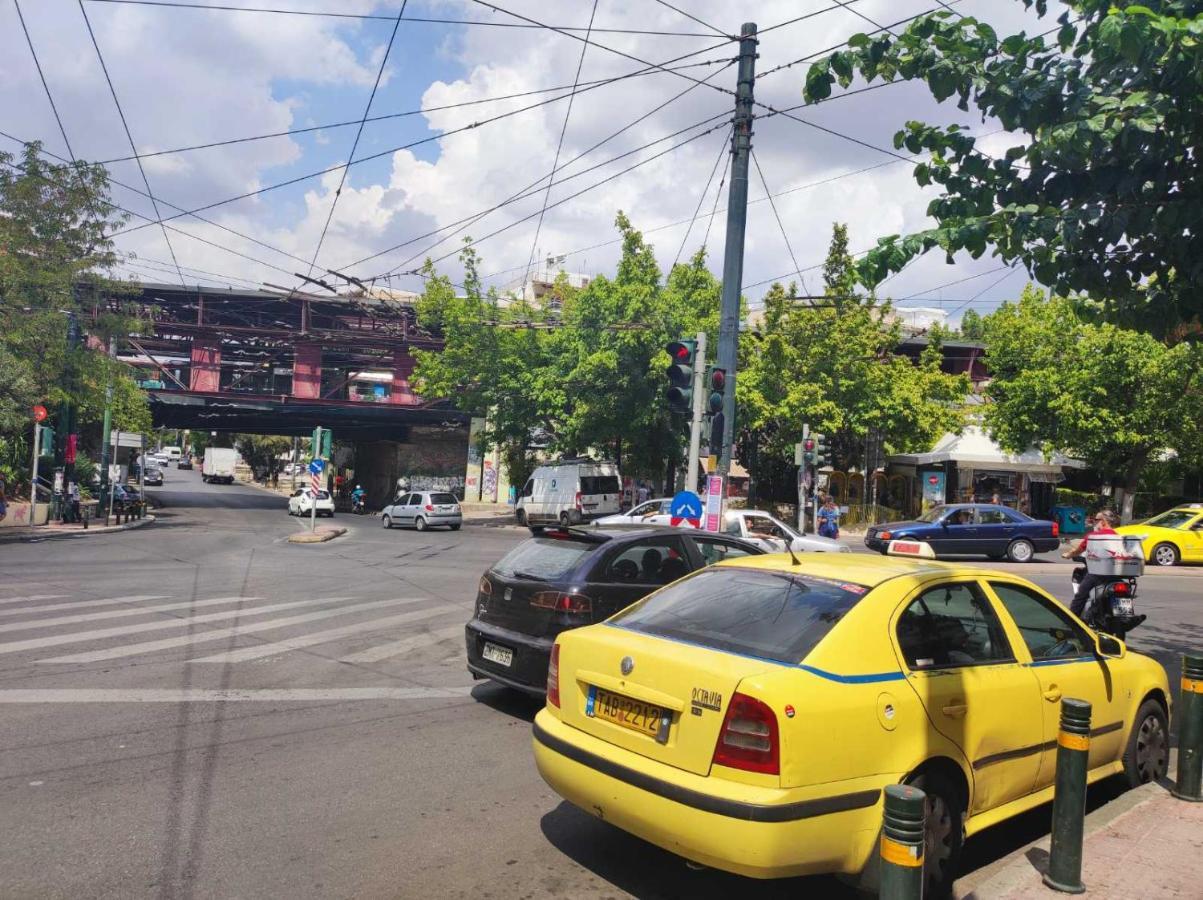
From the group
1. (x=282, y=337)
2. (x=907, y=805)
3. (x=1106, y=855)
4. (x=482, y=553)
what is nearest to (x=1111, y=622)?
(x=1106, y=855)

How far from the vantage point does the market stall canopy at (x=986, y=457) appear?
34781 millimetres

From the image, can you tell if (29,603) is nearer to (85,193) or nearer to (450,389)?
(85,193)

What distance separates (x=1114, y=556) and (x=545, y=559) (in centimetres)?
709

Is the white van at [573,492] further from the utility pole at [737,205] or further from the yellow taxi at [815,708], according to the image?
the yellow taxi at [815,708]

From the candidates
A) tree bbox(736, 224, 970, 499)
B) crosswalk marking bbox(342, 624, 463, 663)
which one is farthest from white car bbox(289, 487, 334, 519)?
crosswalk marking bbox(342, 624, 463, 663)

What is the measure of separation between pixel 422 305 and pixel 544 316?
4.79 m

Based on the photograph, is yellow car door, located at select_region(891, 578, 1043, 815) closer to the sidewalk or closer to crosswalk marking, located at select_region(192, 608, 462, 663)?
the sidewalk

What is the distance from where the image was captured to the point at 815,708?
3604mm

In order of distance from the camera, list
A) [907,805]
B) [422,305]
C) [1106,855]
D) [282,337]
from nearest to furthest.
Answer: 1. [907,805]
2. [1106,855]
3. [422,305]
4. [282,337]

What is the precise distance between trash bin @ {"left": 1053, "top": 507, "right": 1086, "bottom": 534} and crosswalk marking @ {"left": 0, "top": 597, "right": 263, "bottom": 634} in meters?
29.2

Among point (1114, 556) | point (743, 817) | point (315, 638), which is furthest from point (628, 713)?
point (1114, 556)

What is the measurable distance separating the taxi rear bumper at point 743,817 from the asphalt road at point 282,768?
0.56m

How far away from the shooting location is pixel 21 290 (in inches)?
989

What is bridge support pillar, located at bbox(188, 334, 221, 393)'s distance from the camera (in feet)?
142
